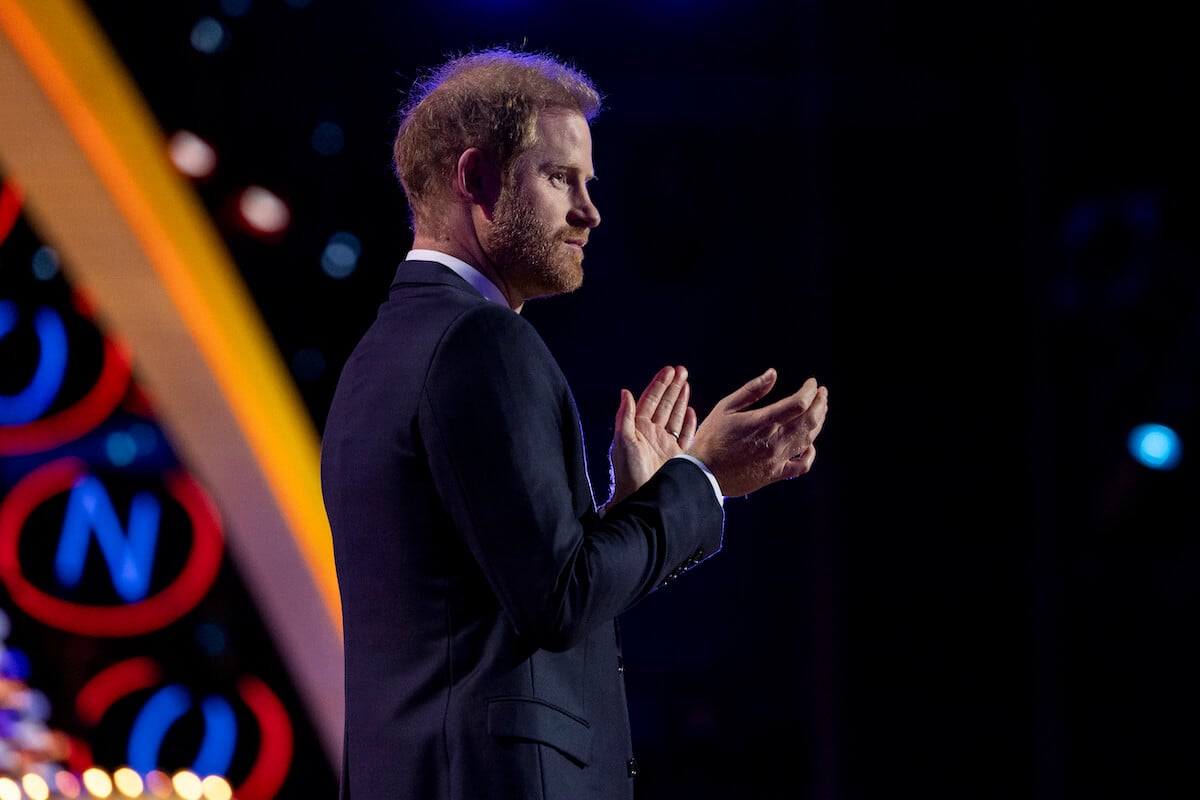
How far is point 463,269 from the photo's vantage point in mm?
1304

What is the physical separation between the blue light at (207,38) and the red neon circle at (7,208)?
2.34ft

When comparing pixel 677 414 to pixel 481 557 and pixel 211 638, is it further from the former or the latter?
pixel 211 638

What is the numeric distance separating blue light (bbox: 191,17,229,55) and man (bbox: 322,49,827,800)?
A: 2.69m

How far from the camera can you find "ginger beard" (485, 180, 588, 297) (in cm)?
131

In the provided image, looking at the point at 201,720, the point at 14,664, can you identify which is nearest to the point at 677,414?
the point at 201,720

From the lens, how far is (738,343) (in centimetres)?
422

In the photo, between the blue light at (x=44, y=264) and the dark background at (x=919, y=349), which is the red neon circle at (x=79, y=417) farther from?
the dark background at (x=919, y=349)

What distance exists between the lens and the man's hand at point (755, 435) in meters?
1.29

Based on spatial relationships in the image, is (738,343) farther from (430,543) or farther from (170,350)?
(430,543)

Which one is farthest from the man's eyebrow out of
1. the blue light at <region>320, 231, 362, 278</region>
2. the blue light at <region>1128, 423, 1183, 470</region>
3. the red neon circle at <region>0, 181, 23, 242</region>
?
the blue light at <region>1128, 423, 1183, 470</region>

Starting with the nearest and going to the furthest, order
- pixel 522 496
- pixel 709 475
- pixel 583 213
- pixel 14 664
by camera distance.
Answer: pixel 522 496 → pixel 709 475 → pixel 583 213 → pixel 14 664

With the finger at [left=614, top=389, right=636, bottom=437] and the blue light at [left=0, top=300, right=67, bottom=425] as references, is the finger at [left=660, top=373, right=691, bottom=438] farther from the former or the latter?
the blue light at [left=0, top=300, right=67, bottom=425]

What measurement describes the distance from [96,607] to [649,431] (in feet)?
8.89

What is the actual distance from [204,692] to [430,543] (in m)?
2.85
